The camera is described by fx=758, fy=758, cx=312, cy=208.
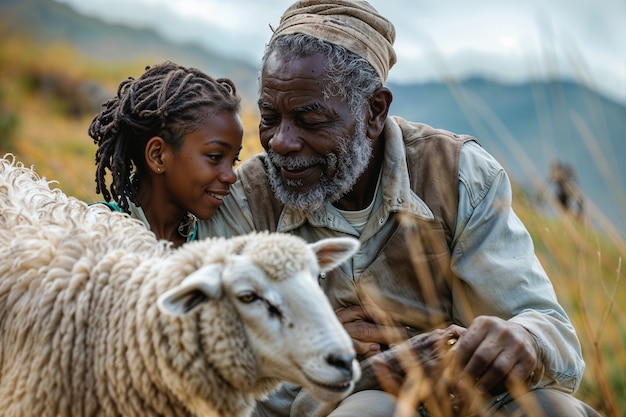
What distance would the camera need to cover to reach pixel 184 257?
2.62 meters

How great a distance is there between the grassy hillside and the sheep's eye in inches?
38.3

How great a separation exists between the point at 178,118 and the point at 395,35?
139 centimetres

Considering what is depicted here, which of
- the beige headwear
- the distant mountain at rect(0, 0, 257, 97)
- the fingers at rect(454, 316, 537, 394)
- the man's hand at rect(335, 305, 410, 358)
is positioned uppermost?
the distant mountain at rect(0, 0, 257, 97)

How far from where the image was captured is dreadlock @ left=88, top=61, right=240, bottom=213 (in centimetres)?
386

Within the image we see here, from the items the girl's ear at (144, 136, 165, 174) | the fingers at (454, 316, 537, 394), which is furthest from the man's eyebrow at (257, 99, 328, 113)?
the fingers at (454, 316, 537, 394)

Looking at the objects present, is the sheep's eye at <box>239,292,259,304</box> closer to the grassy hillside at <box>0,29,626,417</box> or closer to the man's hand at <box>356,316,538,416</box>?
the man's hand at <box>356,316,538,416</box>

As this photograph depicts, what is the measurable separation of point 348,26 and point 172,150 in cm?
116

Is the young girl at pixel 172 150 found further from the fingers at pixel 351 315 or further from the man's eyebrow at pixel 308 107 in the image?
the fingers at pixel 351 315

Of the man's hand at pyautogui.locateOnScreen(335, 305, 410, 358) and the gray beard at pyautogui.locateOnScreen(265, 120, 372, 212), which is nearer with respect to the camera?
the man's hand at pyautogui.locateOnScreen(335, 305, 410, 358)

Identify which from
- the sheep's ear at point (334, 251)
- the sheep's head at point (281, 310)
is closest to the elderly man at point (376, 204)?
the sheep's ear at point (334, 251)

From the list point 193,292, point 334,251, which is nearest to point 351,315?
point 334,251

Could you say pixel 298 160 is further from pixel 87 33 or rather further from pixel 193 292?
pixel 87 33

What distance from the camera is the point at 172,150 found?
3.86 metres

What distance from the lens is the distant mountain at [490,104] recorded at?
7.91 ft
